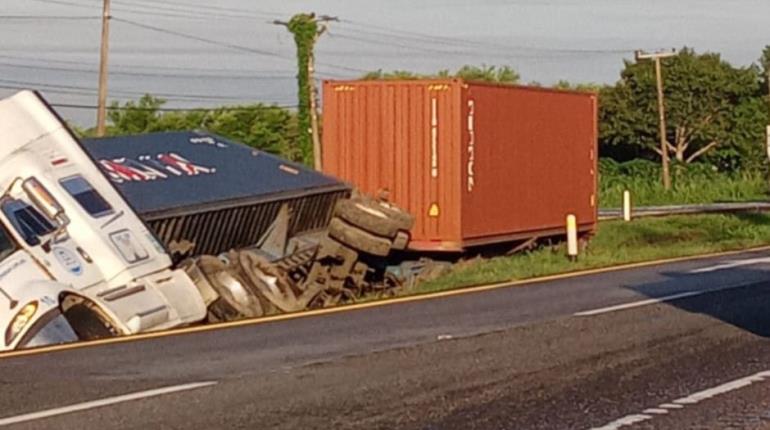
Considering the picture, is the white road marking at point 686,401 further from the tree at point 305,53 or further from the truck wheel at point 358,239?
the tree at point 305,53

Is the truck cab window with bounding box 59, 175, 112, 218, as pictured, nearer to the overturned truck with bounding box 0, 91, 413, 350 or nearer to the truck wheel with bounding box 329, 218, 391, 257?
the overturned truck with bounding box 0, 91, 413, 350

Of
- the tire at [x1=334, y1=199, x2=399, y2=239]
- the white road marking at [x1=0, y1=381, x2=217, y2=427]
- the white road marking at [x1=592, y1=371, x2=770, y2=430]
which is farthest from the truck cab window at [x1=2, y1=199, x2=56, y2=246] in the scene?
the white road marking at [x1=592, y1=371, x2=770, y2=430]

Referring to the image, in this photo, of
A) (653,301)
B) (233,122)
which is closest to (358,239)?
(653,301)

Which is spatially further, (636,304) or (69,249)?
(69,249)

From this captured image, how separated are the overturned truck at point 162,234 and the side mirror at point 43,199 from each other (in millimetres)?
11

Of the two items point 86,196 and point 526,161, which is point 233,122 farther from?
point 86,196

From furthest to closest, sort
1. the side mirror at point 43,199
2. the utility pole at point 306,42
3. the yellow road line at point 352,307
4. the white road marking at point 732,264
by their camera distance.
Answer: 1. the utility pole at point 306,42
2. the white road marking at point 732,264
3. the side mirror at point 43,199
4. the yellow road line at point 352,307

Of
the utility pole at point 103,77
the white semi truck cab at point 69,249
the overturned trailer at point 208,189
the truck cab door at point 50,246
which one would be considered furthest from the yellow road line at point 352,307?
the utility pole at point 103,77

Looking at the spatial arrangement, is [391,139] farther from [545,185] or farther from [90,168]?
[90,168]

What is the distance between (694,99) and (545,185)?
67.0 meters

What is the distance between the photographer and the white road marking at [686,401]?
29.4ft

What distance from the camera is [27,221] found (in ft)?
57.0

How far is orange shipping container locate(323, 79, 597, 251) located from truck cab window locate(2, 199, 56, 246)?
8.52 meters

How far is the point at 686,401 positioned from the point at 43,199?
9.92 meters
